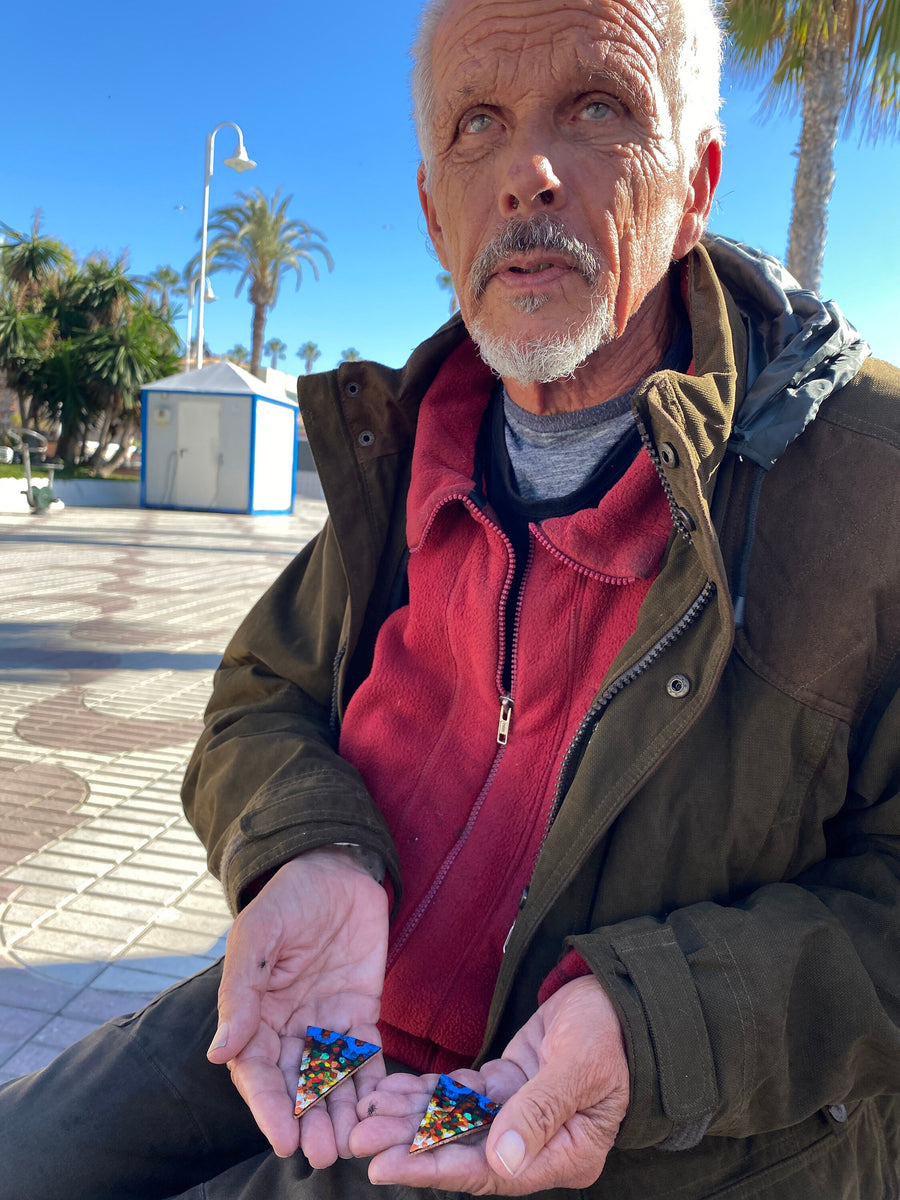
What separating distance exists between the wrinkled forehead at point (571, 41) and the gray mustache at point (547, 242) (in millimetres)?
258

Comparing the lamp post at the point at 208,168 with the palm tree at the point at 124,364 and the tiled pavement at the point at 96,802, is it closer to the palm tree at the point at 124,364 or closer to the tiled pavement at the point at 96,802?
the palm tree at the point at 124,364

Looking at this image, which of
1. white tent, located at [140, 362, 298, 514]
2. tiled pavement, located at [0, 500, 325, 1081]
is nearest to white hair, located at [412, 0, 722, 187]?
tiled pavement, located at [0, 500, 325, 1081]

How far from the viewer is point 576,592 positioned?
1601 millimetres

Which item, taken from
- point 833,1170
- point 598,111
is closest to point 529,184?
point 598,111

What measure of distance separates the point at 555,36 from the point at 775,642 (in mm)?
1135

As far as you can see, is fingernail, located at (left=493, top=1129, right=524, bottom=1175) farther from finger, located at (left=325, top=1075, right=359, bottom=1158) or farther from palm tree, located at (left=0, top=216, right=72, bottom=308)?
palm tree, located at (left=0, top=216, right=72, bottom=308)

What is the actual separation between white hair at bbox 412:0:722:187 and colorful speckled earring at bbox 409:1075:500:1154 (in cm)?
164

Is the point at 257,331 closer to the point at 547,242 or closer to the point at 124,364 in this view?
the point at 124,364

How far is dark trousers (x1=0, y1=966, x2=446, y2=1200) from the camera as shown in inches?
55.4

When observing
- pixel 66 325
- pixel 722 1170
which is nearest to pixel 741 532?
pixel 722 1170

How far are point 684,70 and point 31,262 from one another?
31.5 meters

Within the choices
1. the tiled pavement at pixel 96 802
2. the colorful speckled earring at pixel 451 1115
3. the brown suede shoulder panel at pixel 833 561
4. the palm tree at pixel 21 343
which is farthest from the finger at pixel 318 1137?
the palm tree at pixel 21 343

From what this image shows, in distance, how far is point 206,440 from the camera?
2319 centimetres

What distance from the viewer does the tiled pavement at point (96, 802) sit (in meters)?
2.75
